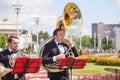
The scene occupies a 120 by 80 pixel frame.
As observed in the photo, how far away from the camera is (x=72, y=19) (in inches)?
335

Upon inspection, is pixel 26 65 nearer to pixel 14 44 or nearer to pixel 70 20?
pixel 14 44

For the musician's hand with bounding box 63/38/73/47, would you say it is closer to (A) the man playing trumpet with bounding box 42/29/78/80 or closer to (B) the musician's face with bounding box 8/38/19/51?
(A) the man playing trumpet with bounding box 42/29/78/80

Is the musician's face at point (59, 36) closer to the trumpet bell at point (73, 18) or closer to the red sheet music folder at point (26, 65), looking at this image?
the trumpet bell at point (73, 18)

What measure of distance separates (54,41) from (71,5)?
114 cm

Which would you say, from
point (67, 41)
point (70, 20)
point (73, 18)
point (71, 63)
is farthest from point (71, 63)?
point (73, 18)

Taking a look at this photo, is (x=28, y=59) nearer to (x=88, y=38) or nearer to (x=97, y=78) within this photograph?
(x=97, y=78)

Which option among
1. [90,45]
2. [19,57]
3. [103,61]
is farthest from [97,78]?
[90,45]

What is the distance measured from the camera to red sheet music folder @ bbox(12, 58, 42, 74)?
650cm

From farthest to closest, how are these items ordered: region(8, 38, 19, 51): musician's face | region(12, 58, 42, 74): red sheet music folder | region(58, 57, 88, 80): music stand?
region(58, 57, 88, 80): music stand < region(8, 38, 19, 51): musician's face < region(12, 58, 42, 74): red sheet music folder

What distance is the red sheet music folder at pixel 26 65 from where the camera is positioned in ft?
21.3

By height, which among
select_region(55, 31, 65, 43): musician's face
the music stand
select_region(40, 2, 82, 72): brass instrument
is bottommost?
the music stand

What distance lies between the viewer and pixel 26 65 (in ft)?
21.7

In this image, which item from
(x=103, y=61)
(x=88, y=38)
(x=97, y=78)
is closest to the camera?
(x=97, y=78)

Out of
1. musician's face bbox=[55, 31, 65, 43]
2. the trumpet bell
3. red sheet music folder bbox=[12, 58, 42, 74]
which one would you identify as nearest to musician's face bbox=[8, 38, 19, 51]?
red sheet music folder bbox=[12, 58, 42, 74]
